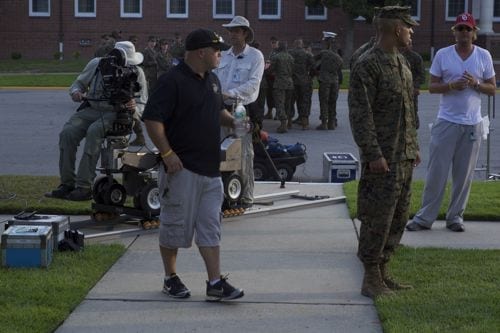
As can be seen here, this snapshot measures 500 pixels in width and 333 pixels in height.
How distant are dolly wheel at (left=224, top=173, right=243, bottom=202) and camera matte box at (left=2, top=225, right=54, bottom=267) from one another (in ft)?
8.63

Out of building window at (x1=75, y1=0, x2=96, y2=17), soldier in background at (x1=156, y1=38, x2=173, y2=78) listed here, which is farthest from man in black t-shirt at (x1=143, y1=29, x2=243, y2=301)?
building window at (x1=75, y1=0, x2=96, y2=17)

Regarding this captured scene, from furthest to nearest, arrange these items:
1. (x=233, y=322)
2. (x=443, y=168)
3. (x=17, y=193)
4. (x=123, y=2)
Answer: (x=123, y=2), (x=17, y=193), (x=443, y=168), (x=233, y=322)

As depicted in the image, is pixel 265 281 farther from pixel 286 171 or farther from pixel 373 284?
pixel 286 171

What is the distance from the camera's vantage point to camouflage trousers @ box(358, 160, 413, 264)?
689 cm

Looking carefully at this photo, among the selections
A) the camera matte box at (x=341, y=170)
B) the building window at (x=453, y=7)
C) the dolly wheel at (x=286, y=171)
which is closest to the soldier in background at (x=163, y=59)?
the dolly wheel at (x=286, y=171)

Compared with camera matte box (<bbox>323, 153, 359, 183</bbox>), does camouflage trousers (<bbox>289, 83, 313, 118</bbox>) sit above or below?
above

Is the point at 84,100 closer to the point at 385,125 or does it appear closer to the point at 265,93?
the point at 385,125

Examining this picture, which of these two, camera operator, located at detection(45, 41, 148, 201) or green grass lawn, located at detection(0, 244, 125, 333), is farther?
camera operator, located at detection(45, 41, 148, 201)

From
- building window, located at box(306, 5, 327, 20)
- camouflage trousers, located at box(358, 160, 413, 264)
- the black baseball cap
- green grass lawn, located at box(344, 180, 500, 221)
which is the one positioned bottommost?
green grass lawn, located at box(344, 180, 500, 221)

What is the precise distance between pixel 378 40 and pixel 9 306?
301 centimetres

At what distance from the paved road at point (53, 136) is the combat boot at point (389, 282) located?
6674 millimetres

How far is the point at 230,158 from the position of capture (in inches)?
A: 391

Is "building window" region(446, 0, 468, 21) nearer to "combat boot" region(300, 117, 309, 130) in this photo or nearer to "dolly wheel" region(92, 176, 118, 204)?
"combat boot" region(300, 117, 309, 130)

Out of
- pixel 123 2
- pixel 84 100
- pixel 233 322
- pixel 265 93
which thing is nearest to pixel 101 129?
pixel 84 100
